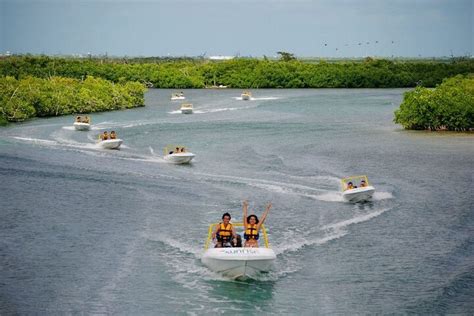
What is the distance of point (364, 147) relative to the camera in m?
69.2

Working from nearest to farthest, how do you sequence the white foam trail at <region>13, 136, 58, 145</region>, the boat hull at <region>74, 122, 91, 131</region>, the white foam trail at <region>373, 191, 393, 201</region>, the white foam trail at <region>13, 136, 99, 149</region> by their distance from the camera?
the white foam trail at <region>373, 191, 393, 201</region> < the white foam trail at <region>13, 136, 99, 149</region> < the white foam trail at <region>13, 136, 58, 145</region> < the boat hull at <region>74, 122, 91, 131</region>

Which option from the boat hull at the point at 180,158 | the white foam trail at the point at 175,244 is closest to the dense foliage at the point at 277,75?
the boat hull at the point at 180,158

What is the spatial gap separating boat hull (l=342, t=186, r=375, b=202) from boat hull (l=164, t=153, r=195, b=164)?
15.8 m

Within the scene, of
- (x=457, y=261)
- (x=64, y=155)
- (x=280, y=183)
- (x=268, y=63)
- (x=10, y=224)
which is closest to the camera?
(x=457, y=261)

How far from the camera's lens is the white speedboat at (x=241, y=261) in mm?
29641

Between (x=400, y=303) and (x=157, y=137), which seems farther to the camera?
(x=157, y=137)

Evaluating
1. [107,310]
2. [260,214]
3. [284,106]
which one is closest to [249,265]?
[107,310]

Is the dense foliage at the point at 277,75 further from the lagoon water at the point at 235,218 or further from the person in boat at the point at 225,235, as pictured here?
the person in boat at the point at 225,235

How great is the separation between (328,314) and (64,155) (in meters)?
38.1

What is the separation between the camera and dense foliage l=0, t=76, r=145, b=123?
90938 mm

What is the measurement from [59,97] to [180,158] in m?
46.0

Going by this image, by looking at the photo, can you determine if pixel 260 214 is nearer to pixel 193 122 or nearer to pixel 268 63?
pixel 193 122

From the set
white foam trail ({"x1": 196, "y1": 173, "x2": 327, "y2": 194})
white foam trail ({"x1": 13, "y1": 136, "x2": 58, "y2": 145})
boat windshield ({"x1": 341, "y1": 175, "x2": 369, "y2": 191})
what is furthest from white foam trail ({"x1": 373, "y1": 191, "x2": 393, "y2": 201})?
white foam trail ({"x1": 13, "y1": 136, "x2": 58, "y2": 145})

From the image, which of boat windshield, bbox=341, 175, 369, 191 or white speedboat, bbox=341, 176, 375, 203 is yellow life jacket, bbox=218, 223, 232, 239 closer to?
white speedboat, bbox=341, 176, 375, 203
